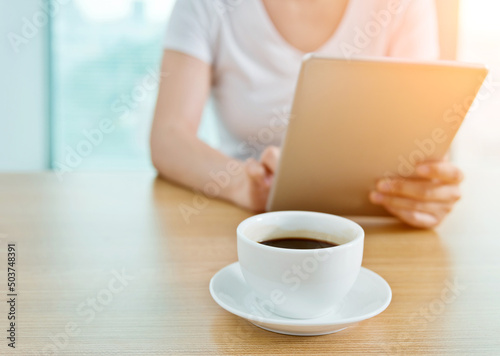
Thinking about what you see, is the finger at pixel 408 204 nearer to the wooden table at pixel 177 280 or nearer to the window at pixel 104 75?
the wooden table at pixel 177 280

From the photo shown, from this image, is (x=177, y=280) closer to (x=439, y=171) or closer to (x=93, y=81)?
(x=439, y=171)

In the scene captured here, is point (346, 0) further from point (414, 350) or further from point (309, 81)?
point (414, 350)

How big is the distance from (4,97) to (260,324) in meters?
2.64

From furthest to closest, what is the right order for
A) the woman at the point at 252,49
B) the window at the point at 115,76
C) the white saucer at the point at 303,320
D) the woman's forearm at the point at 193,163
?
1. the window at the point at 115,76
2. the woman at the point at 252,49
3. the woman's forearm at the point at 193,163
4. the white saucer at the point at 303,320

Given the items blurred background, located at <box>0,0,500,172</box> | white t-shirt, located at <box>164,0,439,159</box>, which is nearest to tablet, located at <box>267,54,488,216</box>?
white t-shirt, located at <box>164,0,439,159</box>

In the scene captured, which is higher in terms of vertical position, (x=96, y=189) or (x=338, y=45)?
(x=338, y=45)

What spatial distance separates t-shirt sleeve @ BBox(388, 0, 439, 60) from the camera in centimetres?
117

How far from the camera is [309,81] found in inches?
25.0

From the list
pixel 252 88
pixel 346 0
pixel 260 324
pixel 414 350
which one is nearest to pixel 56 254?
pixel 260 324

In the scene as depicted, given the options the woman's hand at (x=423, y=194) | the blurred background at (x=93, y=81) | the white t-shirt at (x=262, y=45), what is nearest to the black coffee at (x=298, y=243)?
Result: the woman's hand at (x=423, y=194)

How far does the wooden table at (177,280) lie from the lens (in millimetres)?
447

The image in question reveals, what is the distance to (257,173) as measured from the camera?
0.88 metres

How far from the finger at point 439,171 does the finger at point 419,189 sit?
0.06 feet

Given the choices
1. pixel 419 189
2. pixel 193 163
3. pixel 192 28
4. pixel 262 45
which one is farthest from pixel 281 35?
pixel 419 189
